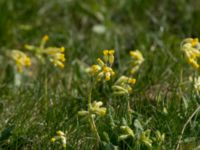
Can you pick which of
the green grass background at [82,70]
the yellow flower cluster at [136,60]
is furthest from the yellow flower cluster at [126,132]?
the yellow flower cluster at [136,60]

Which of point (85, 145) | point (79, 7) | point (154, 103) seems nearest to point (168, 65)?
point (154, 103)

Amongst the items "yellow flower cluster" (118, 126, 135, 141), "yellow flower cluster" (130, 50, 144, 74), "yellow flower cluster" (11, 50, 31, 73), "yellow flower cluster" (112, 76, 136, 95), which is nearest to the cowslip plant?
"yellow flower cluster" (118, 126, 135, 141)

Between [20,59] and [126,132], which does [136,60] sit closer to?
[20,59]

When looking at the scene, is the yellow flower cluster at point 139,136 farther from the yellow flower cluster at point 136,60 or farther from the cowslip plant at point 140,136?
the yellow flower cluster at point 136,60

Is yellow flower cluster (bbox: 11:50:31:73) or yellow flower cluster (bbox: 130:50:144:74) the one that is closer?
yellow flower cluster (bbox: 130:50:144:74)

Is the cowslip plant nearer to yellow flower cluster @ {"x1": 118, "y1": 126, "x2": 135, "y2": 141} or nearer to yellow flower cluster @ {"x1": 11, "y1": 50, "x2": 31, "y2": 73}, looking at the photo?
yellow flower cluster @ {"x1": 118, "y1": 126, "x2": 135, "y2": 141}

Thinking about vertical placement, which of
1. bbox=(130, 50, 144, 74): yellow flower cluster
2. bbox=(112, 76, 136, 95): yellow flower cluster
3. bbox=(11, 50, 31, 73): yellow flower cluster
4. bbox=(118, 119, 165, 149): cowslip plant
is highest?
bbox=(11, 50, 31, 73): yellow flower cluster

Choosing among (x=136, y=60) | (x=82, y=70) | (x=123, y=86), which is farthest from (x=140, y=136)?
(x=82, y=70)

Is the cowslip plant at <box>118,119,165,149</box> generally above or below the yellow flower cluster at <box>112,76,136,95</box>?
below
